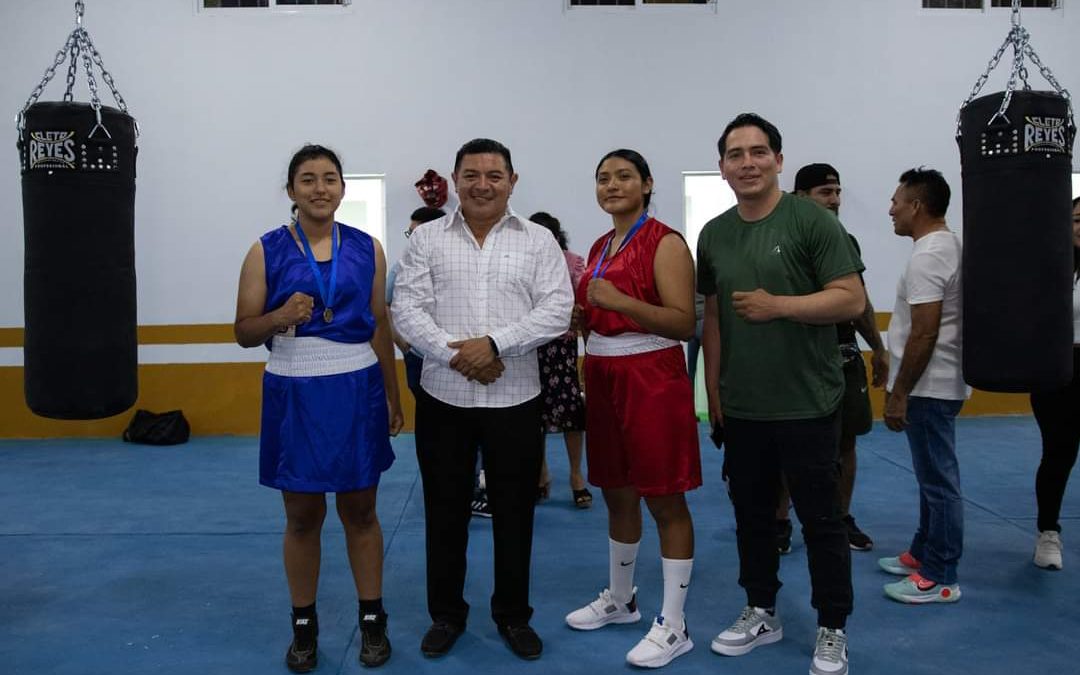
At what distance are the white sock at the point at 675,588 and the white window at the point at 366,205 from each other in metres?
4.40

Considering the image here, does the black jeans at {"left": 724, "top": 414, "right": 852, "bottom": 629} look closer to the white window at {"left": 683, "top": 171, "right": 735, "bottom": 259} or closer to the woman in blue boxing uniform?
the woman in blue boxing uniform

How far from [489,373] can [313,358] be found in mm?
503

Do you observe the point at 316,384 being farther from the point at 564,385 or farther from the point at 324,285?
the point at 564,385

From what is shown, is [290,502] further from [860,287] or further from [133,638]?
[860,287]

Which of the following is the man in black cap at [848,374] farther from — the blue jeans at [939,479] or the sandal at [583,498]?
the sandal at [583,498]

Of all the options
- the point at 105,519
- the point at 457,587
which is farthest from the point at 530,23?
the point at 457,587

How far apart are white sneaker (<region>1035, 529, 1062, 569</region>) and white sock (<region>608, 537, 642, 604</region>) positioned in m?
1.66

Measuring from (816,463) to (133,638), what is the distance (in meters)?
2.17

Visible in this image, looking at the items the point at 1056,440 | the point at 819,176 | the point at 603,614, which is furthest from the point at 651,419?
the point at 1056,440

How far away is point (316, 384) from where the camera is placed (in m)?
2.43

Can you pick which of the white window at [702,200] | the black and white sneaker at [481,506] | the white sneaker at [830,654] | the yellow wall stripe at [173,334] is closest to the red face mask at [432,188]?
the yellow wall stripe at [173,334]

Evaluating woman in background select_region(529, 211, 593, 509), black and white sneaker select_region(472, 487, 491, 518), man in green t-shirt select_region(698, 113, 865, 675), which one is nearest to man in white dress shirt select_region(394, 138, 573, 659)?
man in green t-shirt select_region(698, 113, 865, 675)

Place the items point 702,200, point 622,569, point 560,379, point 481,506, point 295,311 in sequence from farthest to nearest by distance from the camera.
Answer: point 702,200 < point 481,506 < point 560,379 < point 622,569 < point 295,311

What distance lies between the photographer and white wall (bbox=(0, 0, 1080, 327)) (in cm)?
625
